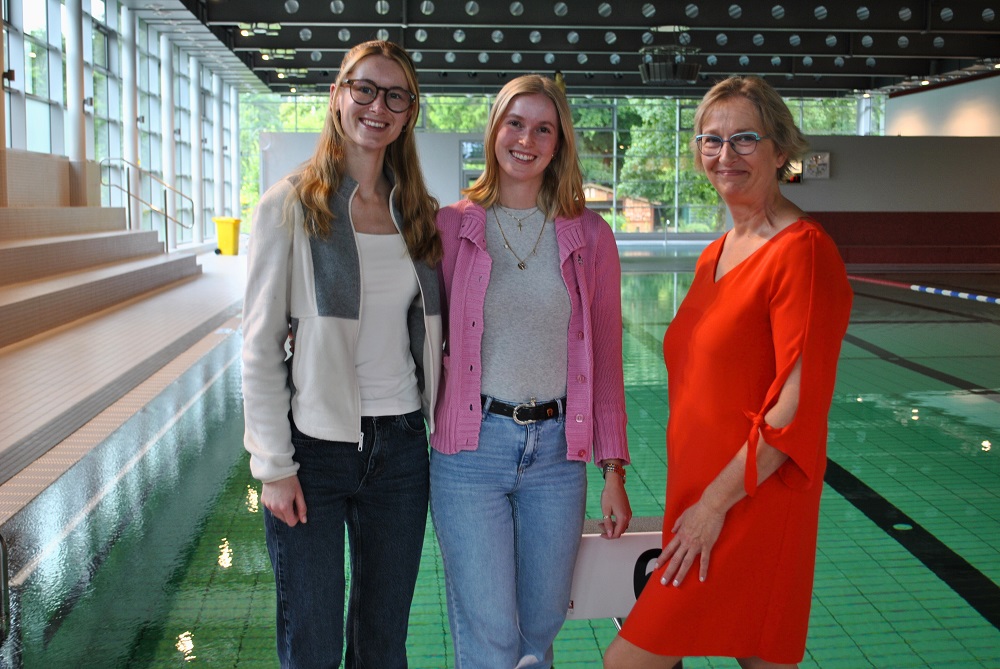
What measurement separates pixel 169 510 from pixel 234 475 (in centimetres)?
52

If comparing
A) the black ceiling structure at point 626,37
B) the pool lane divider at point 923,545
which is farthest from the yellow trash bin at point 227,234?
the pool lane divider at point 923,545

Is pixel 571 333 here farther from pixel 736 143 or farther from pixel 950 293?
pixel 950 293

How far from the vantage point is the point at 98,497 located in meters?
3.98

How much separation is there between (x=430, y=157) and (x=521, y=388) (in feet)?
78.2

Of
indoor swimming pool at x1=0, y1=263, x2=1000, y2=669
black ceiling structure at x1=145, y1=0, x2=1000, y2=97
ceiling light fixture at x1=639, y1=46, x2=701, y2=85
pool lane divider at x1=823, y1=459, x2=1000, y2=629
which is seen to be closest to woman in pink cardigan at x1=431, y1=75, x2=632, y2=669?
indoor swimming pool at x1=0, y1=263, x2=1000, y2=669

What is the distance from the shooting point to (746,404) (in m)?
1.56

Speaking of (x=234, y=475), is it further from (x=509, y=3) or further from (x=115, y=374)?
(x=509, y=3)

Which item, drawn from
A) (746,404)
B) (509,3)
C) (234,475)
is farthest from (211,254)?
(746,404)

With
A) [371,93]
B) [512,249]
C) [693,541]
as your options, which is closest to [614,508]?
[693,541]

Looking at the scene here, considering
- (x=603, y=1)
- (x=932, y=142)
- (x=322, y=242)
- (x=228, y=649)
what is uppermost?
(x=603, y=1)

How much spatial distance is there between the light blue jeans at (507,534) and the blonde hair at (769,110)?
0.65 metres

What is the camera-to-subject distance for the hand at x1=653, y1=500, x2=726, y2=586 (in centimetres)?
158

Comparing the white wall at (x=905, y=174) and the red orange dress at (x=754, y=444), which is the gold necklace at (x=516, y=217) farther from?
the white wall at (x=905, y=174)

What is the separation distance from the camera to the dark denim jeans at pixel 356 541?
1749 mm
